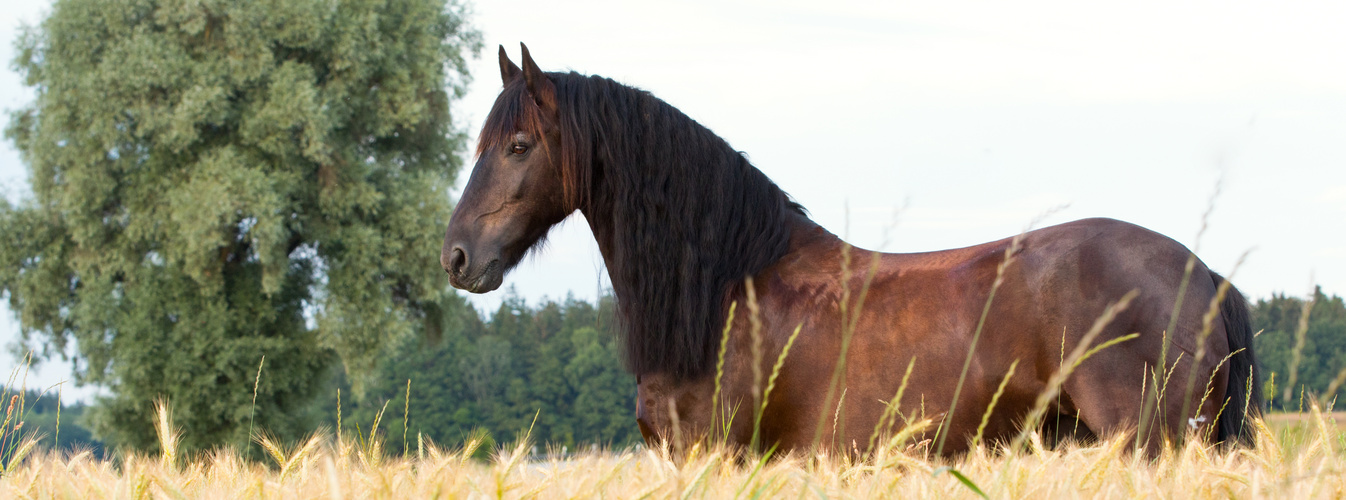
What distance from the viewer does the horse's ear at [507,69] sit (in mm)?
4078

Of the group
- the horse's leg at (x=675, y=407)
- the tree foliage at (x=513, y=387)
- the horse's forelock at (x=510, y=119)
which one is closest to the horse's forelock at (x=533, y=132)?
the horse's forelock at (x=510, y=119)

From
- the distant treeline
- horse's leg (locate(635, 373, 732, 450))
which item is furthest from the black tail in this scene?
the distant treeline

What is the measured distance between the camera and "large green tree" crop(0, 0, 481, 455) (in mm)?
18281

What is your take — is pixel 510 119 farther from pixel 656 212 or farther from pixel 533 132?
pixel 656 212

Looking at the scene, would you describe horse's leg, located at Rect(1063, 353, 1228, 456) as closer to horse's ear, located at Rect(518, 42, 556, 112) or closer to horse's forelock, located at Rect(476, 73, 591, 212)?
horse's forelock, located at Rect(476, 73, 591, 212)

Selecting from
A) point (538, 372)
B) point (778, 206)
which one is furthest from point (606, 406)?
point (778, 206)

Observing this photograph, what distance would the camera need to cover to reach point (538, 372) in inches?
2817

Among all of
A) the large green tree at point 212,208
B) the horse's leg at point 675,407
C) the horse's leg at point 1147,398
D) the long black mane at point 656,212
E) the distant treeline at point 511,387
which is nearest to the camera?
the horse's leg at point 1147,398

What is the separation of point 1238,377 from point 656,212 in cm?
227

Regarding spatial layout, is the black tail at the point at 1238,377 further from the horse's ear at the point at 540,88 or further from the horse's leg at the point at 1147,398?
the horse's ear at the point at 540,88

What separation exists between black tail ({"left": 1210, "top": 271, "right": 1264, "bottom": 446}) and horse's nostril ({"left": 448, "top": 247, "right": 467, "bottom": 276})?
2866 mm

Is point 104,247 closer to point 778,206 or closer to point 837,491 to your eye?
point 778,206

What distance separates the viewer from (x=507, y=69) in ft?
13.5

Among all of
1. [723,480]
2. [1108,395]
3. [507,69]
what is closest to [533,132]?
[507,69]
